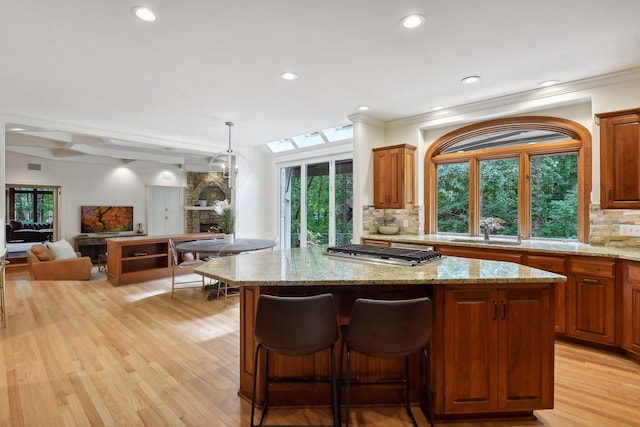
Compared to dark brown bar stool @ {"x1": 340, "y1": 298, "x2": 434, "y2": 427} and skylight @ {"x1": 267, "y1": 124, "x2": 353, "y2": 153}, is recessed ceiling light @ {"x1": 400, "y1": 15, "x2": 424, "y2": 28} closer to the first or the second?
dark brown bar stool @ {"x1": 340, "y1": 298, "x2": 434, "y2": 427}

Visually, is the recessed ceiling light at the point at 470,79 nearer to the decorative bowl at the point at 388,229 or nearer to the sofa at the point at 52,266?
the decorative bowl at the point at 388,229

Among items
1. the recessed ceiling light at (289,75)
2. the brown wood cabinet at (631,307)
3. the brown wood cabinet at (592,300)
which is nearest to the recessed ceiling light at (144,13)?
the recessed ceiling light at (289,75)

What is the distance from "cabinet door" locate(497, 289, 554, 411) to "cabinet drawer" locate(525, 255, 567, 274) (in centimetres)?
145

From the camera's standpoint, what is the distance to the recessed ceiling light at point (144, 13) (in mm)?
2152

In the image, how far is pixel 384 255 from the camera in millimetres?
2342

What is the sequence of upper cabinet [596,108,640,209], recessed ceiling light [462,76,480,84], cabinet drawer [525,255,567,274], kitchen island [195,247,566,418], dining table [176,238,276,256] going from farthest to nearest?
dining table [176,238,276,256] < recessed ceiling light [462,76,480,84] < cabinet drawer [525,255,567,274] < upper cabinet [596,108,640,209] < kitchen island [195,247,566,418]

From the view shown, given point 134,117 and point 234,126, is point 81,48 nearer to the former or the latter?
point 134,117

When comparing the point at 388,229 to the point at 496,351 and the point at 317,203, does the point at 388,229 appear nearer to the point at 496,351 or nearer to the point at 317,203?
the point at 317,203

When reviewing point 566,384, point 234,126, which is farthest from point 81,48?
point 566,384

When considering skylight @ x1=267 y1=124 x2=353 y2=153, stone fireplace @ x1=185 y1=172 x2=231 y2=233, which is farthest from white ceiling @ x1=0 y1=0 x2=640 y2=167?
stone fireplace @ x1=185 y1=172 x2=231 y2=233

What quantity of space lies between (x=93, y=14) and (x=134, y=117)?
8.83 feet

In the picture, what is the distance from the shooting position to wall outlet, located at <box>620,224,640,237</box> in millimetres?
3133

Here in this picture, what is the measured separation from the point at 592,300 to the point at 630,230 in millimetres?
887

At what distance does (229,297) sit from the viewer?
184 inches
